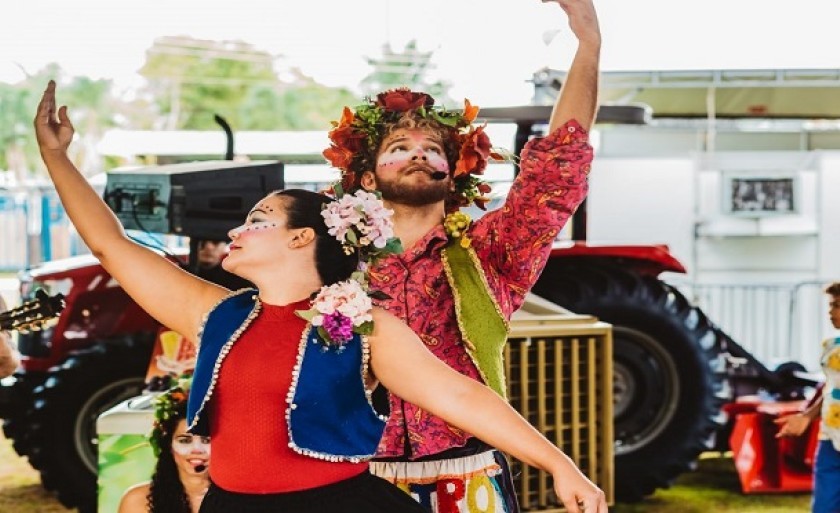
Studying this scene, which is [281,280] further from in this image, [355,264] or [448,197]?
[448,197]

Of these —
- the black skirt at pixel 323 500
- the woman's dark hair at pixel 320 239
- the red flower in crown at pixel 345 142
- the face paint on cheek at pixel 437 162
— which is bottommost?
the black skirt at pixel 323 500

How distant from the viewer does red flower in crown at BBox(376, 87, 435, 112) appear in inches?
112

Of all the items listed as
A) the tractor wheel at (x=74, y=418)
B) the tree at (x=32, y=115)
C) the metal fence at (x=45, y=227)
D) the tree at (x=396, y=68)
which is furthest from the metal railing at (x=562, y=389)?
the tree at (x=32, y=115)

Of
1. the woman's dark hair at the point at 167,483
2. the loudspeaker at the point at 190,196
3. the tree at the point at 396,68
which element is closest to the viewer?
the woman's dark hair at the point at 167,483

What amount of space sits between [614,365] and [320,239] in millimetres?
4632

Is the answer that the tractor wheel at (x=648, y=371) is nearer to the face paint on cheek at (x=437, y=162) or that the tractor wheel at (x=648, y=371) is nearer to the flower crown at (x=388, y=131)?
the flower crown at (x=388, y=131)

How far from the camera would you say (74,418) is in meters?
6.16

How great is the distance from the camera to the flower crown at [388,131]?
283 centimetres

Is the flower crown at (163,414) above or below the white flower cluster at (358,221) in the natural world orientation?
below

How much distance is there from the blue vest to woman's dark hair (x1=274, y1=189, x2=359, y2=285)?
144mm

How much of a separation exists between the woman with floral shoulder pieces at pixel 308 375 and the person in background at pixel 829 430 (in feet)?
10.9

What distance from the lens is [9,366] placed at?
330 cm

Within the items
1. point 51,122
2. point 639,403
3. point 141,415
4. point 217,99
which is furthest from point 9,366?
point 217,99

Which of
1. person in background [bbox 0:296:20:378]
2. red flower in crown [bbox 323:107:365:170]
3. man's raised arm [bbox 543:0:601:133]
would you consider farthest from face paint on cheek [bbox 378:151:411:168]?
person in background [bbox 0:296:20:378]
